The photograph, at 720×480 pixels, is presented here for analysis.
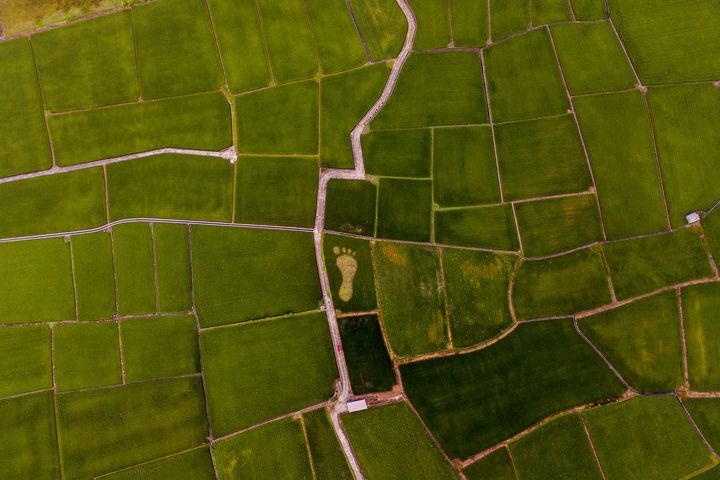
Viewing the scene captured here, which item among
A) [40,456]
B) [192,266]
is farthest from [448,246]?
[40,456]

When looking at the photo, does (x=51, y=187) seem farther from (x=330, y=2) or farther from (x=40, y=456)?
(x=330, y=2)

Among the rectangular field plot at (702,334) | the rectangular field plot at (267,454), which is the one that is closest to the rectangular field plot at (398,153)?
the rectangular field plot at (267,454)

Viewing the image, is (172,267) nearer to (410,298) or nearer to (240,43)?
(410,298)

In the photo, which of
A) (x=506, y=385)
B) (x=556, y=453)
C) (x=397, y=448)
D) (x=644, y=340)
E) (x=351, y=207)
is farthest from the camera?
(x=351, y=207)

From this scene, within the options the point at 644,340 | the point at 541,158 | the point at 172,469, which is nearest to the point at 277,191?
the point at 541,158

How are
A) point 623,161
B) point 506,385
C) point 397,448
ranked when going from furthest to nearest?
point 623,161
point 506,385
point 397,448

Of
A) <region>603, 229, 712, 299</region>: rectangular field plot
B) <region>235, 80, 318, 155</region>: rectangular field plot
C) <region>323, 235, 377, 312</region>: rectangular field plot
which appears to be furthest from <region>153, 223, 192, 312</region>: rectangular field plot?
<region>603, 229, 712, 299</region>: rectangular field plot
